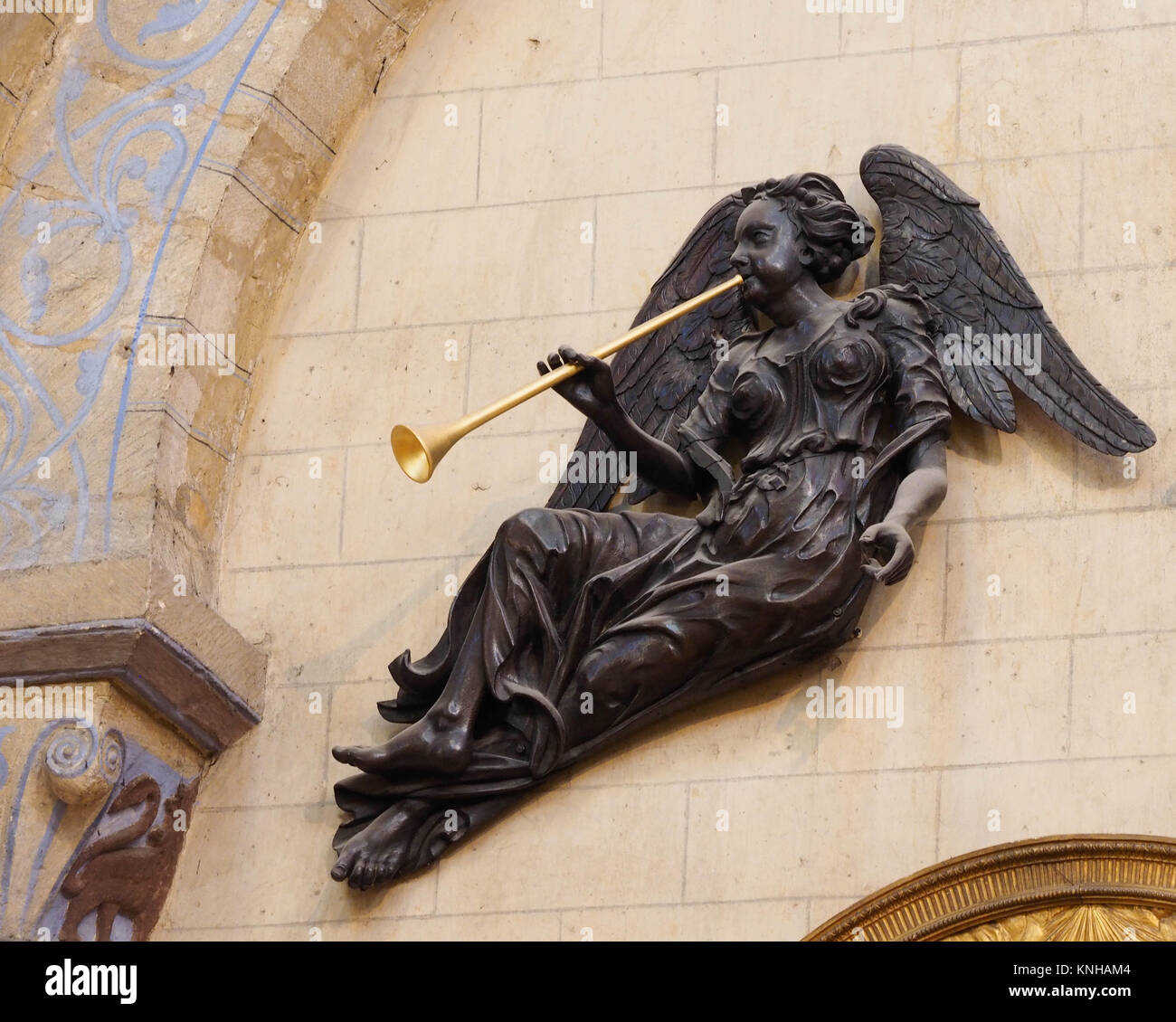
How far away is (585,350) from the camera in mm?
6352

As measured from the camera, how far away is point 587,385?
19.0 feet

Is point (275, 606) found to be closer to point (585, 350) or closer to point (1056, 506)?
point (585, 350)

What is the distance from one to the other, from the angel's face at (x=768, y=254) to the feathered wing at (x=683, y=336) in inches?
4.5

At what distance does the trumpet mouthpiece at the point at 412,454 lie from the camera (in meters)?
5.61

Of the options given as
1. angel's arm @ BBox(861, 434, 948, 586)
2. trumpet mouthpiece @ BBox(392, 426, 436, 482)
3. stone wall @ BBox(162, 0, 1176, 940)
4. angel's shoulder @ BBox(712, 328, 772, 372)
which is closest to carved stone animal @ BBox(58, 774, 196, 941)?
stone wall @ BBox(162, 0, 1176, 940)

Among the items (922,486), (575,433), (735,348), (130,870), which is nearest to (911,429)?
(922,486)

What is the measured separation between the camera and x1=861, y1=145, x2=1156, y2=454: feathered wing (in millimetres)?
5836

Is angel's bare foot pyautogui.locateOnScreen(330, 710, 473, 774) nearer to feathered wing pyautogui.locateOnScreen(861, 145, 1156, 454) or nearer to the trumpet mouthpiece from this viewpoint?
the trumpet mouthpiece

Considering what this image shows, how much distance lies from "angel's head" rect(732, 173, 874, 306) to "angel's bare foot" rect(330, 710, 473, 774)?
51.4 inches

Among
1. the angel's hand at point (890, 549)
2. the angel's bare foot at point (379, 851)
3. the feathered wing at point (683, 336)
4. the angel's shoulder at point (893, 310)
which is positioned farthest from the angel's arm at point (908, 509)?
the angel's bare foot at point (379, 851)

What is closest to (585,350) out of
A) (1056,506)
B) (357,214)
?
(357,214)

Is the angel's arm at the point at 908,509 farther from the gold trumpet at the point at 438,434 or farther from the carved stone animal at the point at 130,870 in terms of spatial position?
the carved stone animal at the point at 130,870

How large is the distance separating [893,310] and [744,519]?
2.12ft

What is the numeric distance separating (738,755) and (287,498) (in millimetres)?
1444
